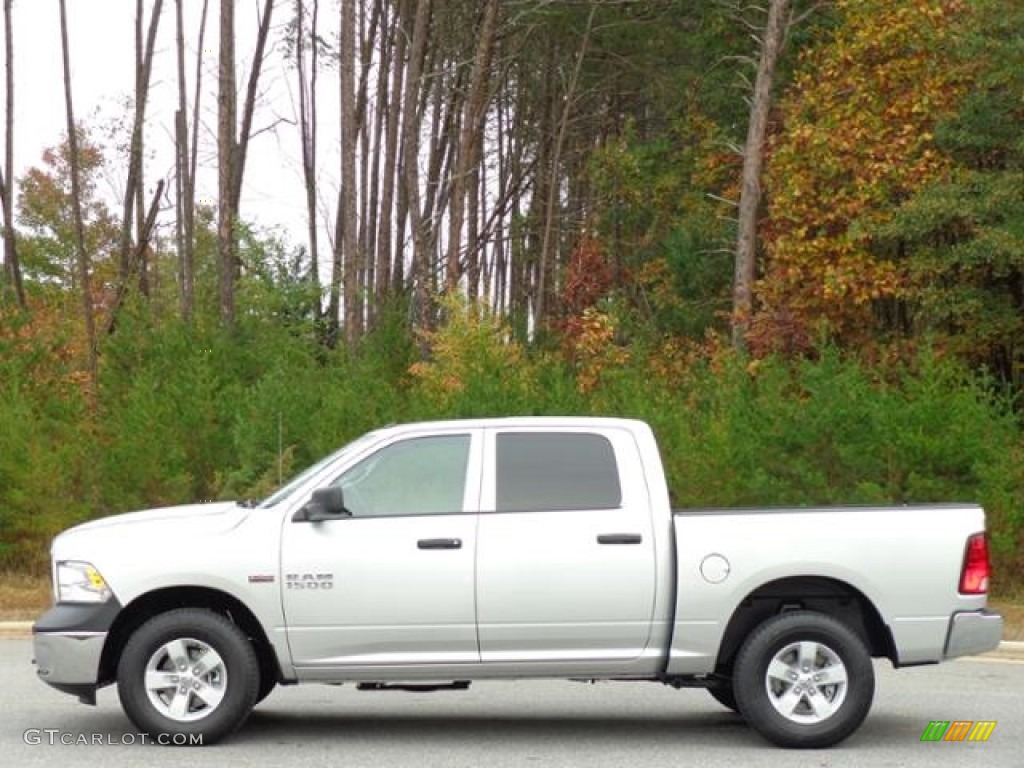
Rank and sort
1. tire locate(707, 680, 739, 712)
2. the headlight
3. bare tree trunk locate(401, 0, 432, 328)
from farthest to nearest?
bare tree trunk locate(401, 0, 432, 328) < tire locate(707, 680, 739, 712) < the headlight

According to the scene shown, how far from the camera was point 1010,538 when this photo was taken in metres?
19.5

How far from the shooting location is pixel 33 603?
60.1 ft

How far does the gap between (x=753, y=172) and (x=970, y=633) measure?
86.8 feet

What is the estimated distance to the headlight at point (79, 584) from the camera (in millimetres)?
10125

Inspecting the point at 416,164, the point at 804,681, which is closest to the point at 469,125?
the point at 416,164

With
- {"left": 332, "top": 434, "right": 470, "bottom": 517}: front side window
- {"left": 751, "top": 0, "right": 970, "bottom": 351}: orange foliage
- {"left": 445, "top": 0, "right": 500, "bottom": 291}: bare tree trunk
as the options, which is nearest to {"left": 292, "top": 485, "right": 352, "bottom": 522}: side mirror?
{"left": 332, "top": 434, "right": 470, "bottom": 517}: front side window

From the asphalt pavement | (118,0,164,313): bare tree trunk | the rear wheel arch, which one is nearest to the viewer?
the asphalt pavement

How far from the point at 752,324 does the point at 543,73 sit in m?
25.6

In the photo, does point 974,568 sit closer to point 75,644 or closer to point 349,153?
point 75,644

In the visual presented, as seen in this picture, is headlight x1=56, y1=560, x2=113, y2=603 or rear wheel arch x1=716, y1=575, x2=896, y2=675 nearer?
headlight x1=56, y1=560, x2=113, y2=603

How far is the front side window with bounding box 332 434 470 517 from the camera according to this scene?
1036 centimetres

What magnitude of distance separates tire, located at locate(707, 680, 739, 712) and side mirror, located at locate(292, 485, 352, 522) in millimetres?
2486

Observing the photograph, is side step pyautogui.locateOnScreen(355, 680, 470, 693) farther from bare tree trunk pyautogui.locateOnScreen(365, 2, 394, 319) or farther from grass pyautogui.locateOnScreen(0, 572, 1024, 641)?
bare tree trunk pyautogui.locateOnScreen(365, 2, 394, 319)

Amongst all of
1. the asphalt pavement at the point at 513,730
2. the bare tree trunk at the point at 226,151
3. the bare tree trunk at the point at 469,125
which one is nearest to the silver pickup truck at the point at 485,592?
the asphalt pavement at the point at 513,730
